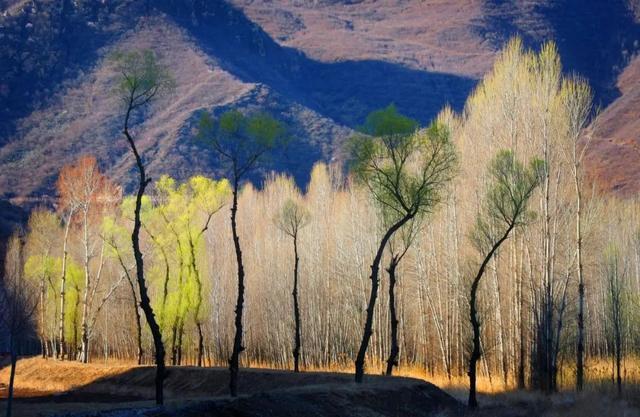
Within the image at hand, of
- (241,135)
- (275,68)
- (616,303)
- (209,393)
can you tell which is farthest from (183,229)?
(275,68)

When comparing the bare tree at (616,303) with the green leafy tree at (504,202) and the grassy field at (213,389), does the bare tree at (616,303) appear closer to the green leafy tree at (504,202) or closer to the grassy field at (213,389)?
the grassy field at (213,389)

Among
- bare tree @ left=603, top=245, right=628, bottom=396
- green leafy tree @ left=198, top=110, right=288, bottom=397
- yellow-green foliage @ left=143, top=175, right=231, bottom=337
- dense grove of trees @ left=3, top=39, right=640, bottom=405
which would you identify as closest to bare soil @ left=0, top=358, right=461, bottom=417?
dense grove of trees @ left=3, top=39, right=640, bottom=405

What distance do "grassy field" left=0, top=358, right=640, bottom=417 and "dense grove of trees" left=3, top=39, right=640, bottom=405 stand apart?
129cm

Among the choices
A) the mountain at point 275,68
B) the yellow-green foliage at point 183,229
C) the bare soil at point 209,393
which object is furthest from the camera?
the mountain at point 275,68

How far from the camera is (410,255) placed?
4162cm

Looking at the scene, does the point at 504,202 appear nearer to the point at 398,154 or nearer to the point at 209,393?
the point at 398,154

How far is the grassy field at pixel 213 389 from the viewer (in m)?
23.6

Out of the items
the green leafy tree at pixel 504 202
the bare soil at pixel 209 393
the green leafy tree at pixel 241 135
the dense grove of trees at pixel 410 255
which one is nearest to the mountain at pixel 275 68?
the dense grove of trees at pixel 410 255

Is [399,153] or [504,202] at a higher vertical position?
[399,153]

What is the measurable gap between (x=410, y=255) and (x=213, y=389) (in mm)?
14686

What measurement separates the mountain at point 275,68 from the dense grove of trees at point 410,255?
28.2 meters

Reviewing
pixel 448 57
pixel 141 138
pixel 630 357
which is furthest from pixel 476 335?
pixel 448 57

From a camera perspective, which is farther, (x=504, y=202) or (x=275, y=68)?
(x=275, y=68)

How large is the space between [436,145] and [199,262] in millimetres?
21777
